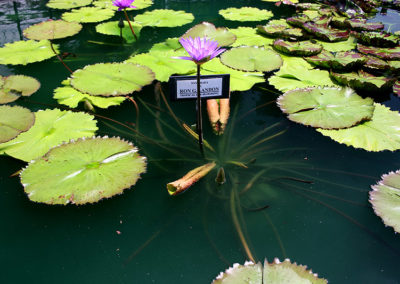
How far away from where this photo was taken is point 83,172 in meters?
1.16

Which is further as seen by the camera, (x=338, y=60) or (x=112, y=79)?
(x=338, y=60)

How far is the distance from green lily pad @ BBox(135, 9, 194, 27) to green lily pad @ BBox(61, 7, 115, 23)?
1.13ft

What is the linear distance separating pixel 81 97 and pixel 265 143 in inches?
43.4

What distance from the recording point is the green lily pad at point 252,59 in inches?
78.4

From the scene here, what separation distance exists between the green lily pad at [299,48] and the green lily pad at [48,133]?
5.26ft

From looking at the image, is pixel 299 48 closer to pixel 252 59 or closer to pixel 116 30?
pixel 252 59

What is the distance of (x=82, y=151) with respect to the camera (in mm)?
1254

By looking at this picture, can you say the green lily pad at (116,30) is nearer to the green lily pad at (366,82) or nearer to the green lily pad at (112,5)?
the green lily pad at (112,5)

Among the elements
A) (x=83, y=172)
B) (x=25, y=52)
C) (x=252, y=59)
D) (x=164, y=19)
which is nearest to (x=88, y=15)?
(x=164, y=19)

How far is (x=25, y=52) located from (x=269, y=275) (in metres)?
2.32

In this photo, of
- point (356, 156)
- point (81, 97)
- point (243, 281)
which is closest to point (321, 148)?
point (356, 156)

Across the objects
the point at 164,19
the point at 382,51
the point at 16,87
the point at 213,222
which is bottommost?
the point at 213,222

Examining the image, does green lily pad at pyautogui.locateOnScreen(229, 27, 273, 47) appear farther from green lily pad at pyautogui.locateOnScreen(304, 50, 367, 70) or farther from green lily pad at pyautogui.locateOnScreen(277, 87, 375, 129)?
green lily pad at pyautogui.locateOnScreen(277, 87, 375, 129)

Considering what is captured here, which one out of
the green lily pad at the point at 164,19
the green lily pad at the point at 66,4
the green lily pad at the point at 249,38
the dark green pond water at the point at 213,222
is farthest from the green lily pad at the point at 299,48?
the green lily pad at the point at 66,4
